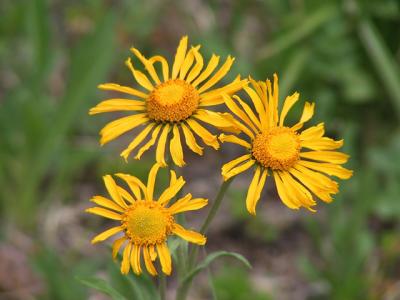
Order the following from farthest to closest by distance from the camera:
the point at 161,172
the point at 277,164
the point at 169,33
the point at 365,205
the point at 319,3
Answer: the point at 169,33, the point at 319,3, the point at 161,172, the point at 365,205, the point at 277,164

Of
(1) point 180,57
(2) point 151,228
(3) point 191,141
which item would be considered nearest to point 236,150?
(1) point 180,57

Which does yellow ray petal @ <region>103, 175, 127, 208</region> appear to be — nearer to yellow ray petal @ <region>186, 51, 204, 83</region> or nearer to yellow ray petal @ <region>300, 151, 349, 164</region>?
yellow ray petal @ <region>186, 51, 204, 83</region>

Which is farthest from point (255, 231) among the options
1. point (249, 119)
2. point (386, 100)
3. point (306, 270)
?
point (249, 119)

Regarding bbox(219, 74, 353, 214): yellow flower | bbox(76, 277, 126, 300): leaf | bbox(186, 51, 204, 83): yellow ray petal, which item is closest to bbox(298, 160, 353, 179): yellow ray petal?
bbox(219, 74, 353, 214): yellow flower

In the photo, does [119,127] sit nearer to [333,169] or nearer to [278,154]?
[278,154]

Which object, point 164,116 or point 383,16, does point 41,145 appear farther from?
point 383,16

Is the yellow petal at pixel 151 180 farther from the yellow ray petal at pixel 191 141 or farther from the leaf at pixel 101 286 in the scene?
the leaf at pixel 101 286
